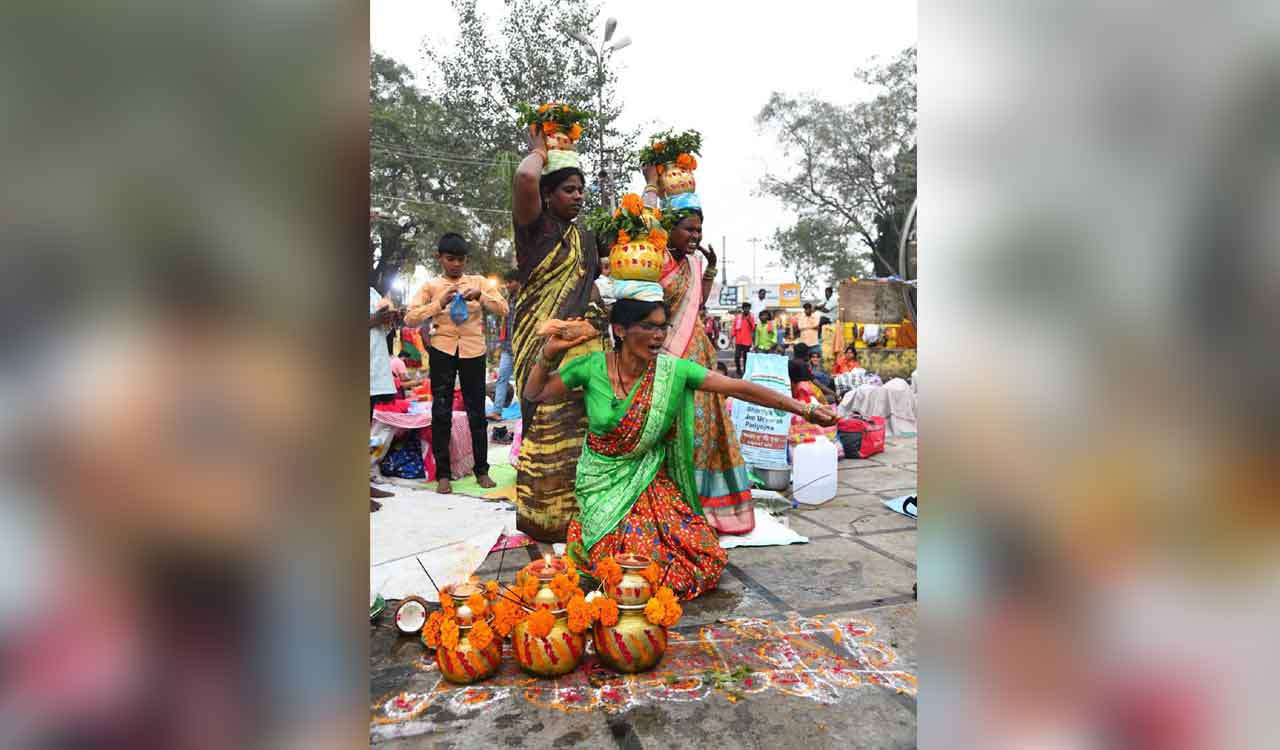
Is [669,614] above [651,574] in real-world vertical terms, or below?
below

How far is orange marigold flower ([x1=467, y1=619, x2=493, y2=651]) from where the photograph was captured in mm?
2478

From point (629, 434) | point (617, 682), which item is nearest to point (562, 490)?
point (629, 434)

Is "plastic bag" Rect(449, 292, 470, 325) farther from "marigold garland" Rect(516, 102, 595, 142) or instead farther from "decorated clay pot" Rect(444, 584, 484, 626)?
"decorated clay pot" Rect(444, 584, 484, 626)

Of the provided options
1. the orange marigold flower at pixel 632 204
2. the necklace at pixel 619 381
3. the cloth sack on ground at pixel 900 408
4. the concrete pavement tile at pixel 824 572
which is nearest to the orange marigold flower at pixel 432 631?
the necklace at pixel 619 381

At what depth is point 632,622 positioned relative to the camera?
2.54 m

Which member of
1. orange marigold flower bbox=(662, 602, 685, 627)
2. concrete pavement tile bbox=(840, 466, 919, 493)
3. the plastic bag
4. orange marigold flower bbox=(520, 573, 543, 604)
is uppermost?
the plastic bag

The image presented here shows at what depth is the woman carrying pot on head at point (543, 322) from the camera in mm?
4133

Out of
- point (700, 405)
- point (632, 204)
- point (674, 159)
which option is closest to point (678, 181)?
point (674, 159)

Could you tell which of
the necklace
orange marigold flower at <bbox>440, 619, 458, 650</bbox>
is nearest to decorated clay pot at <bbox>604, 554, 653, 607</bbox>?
orange marigold flower at <bbox>440, 619, 458, 650</bbox>

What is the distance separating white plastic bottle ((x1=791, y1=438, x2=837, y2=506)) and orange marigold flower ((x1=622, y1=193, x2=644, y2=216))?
2.53 metres

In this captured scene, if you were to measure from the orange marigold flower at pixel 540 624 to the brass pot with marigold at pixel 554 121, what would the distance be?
8.52ft

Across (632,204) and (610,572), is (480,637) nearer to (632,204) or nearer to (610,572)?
(610,572)

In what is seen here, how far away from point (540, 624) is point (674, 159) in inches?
127
